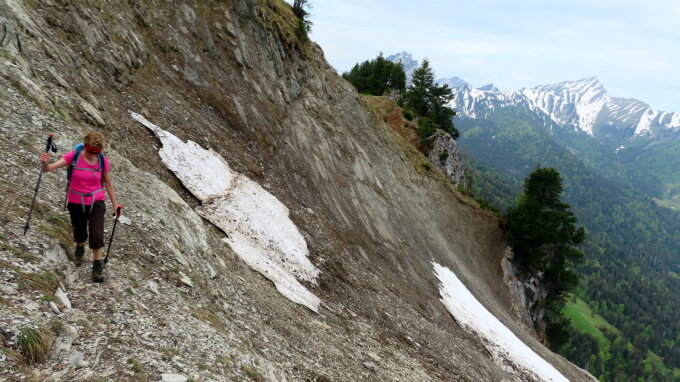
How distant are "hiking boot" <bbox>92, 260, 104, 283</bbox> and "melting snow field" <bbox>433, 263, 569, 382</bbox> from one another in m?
23.7

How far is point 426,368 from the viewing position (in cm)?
1664

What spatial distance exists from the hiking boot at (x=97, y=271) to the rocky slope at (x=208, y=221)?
16cm

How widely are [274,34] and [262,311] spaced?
27844 millimetres

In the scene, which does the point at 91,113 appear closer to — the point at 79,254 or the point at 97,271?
the point at 79,254

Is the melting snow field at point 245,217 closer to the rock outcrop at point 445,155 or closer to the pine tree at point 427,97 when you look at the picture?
the rock outcrop at point 445,155

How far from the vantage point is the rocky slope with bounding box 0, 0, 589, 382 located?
7.17 m

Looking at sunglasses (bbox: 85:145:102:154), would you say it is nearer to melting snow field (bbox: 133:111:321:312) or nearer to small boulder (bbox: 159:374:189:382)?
small boulder (bbox: 159:374:189:382)

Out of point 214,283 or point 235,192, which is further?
point 235,192

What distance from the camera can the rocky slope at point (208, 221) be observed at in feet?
23.5

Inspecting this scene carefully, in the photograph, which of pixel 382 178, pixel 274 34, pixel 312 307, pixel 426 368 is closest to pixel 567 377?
pixel 426 368

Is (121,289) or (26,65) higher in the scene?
(26,65)

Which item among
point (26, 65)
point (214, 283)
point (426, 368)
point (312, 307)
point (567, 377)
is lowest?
point (567, 377)

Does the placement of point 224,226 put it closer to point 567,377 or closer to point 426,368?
point 426,368

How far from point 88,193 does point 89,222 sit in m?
0.63
